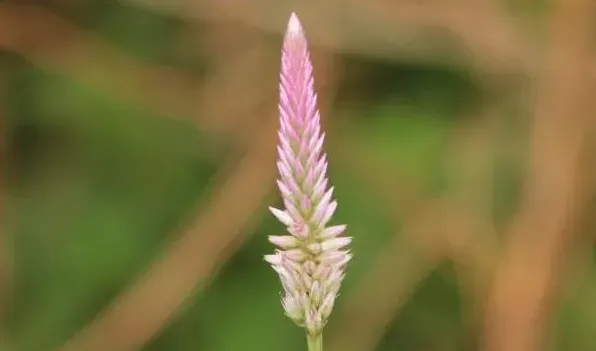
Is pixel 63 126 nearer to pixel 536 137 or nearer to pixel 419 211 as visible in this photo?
pixel 419 211

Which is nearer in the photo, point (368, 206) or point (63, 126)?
point (368, 206)

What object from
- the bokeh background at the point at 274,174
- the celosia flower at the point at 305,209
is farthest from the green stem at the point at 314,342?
the bokeh background at the point at 274,174

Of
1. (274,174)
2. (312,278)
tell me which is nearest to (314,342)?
(312,278)

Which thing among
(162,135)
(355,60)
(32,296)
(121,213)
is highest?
(355,60)

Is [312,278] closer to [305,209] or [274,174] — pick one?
[305,209]

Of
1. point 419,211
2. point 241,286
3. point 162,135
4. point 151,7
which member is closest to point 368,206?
point 419,211

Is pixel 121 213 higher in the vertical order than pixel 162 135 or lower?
lower

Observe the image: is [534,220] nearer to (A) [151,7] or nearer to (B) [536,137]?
(B) [536,137]
